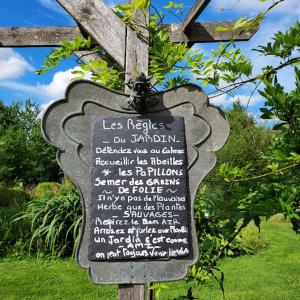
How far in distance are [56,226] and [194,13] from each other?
4.55 meters

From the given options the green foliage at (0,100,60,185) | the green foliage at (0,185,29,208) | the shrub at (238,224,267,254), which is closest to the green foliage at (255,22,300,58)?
the shrub at (238,224,267,254)

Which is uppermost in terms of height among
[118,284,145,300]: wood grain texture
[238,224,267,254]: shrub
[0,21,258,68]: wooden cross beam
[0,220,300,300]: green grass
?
[0,21,258,68]: wooden cross beam

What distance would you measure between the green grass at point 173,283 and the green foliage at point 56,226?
0.32 meters

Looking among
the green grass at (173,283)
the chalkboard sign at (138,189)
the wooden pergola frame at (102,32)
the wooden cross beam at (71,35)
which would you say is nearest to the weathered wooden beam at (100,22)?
the wooden pergola frame at (102,32)

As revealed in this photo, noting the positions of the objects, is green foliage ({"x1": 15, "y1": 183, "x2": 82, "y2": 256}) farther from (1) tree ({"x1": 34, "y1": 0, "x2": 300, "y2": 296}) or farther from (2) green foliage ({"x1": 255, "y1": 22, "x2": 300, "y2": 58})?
(2) green foliage ({"x1": 255, "y1": 22, "x2": 300, "y2": 58})

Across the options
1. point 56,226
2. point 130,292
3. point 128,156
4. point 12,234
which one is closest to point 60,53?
point 128,156

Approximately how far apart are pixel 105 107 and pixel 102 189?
454mm

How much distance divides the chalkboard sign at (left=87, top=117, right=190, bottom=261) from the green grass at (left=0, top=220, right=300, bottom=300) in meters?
2.62

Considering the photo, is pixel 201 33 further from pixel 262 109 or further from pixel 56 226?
pixel 56 226

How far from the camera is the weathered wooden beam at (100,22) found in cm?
248

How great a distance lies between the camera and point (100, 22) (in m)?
2.50

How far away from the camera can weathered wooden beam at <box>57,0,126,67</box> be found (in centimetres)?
248

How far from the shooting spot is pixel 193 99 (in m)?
2.21

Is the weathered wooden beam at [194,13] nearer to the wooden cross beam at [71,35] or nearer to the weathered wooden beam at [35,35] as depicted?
the wooden cross beam at [71,35]
